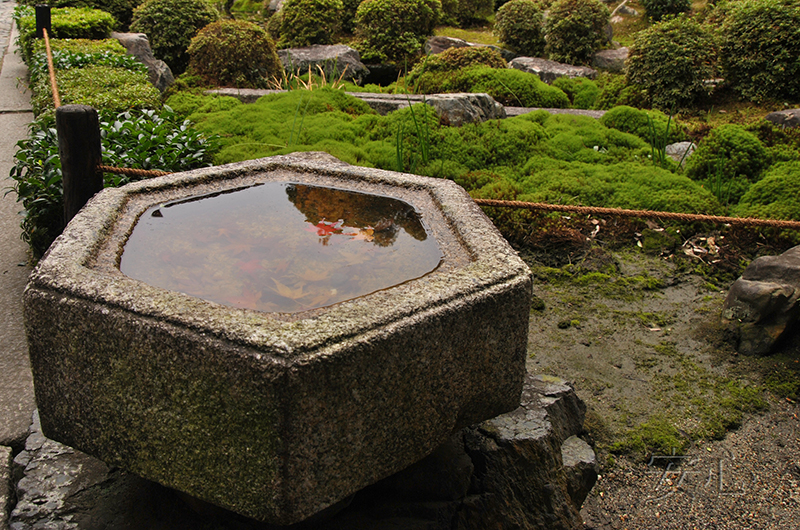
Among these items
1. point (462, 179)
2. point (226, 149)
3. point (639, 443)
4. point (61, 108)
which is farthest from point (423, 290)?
point (226, 149)

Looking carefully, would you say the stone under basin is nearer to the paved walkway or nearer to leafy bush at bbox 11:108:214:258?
the paved walkway

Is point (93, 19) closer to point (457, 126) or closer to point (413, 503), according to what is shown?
point (457, 126)

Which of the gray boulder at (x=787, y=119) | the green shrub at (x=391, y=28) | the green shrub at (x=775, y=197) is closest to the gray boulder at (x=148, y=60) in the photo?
the green shrub at (x=391, y=28)

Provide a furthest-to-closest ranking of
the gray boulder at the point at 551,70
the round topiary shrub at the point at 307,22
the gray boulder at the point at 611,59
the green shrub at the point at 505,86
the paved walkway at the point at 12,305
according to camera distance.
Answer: the round topiary shrub at the point at 307,22
the gray boulder at the point at 611,59
the gray boulder at the point at 551,70
the green shrub at the point at 505,86
the paved walkway at the point at 12,305

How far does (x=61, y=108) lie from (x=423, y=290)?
2.37 metres

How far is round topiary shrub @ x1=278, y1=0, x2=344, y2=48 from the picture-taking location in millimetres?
10812

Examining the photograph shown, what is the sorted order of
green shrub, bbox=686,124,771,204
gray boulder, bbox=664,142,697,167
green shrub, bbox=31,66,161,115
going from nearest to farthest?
green shrub, bbox=686,124,771,204 < green shrub, bbox=31,66,161,115 < gray boulder, bbox=664,142,697,167

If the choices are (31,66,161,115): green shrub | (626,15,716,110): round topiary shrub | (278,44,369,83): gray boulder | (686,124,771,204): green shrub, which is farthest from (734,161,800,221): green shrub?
(278,44,369,83): gray boulder

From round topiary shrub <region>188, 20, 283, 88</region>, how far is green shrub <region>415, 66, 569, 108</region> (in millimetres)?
2612

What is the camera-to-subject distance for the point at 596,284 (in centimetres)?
387

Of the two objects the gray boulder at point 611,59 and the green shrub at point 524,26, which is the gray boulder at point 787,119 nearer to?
the gray boulder at point 611,59

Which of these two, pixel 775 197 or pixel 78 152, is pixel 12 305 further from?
pixel 775 197

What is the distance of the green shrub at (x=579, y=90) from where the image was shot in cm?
805

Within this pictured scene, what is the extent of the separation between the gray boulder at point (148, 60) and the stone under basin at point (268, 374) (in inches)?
267
